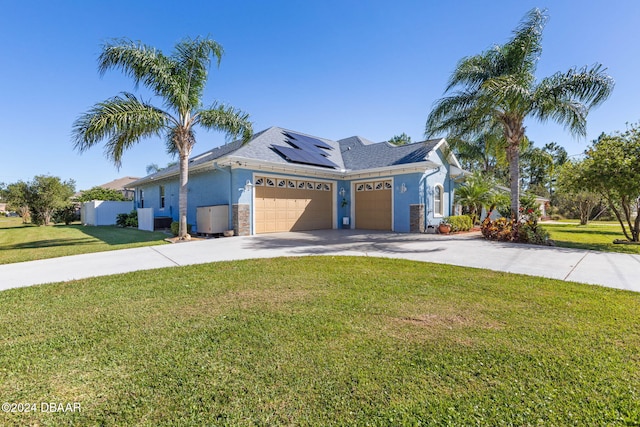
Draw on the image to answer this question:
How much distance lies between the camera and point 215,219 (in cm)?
1314

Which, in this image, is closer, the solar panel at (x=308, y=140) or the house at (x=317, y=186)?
the house at (x=317, y=186)

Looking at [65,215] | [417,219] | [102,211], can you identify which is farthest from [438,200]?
[65,215]

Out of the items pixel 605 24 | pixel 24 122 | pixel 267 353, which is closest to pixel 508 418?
pixel 267 353

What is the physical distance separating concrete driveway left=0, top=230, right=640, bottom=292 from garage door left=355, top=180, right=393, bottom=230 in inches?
198

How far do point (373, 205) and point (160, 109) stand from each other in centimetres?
1139

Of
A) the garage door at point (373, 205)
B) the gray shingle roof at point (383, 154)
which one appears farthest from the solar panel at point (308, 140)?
the garage door at point (373, 205)

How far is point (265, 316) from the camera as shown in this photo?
3.87 metres

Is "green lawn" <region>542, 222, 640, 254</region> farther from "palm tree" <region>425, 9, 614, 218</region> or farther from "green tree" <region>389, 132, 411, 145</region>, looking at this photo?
"green tree" <region>389, 132, 411, 145</region>

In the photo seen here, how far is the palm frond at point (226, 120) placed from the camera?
12.1 meters

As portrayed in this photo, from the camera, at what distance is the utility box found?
1312cm

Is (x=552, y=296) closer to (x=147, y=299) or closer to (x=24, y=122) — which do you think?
(x=147, y=299)

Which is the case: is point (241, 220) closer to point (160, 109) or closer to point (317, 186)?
point (317, 186)

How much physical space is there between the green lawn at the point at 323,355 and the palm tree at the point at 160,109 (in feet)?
21.7

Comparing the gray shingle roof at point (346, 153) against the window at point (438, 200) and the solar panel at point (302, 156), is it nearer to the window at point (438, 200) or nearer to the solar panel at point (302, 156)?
the solar panel at point (302, 156)
